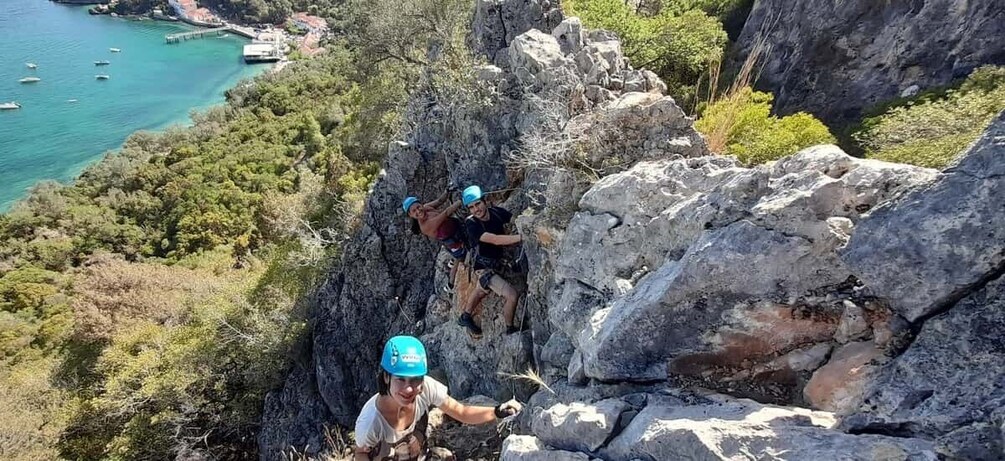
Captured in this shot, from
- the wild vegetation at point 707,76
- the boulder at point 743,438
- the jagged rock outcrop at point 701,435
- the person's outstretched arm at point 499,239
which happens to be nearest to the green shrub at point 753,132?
the wild vegetation at point 707,76

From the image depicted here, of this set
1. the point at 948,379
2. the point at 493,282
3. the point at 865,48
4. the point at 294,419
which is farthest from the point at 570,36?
the point at 294,419

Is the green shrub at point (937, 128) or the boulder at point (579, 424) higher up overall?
the green shrub at point (937, 128)

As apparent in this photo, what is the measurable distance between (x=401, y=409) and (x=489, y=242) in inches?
116

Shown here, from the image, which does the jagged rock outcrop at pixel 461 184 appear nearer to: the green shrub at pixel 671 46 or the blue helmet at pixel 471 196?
the blue helmet at pixel 471 196

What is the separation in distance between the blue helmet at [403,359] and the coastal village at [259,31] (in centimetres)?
7254

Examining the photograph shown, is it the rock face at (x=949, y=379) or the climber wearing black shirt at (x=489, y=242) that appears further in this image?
the climber wearing black shirt at (x=489, y=242)

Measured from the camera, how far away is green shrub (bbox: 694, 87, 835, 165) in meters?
6.38

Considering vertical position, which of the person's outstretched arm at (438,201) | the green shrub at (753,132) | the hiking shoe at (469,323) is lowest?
the hiking shoe at (469,323)

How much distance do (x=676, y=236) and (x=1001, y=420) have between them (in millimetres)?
2786

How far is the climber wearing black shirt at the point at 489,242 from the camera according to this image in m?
7.63

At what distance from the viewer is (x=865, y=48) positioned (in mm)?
13102

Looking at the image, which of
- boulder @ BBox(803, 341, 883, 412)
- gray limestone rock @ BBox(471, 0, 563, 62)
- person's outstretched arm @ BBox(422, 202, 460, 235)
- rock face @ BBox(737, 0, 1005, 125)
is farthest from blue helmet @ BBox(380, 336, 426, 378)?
rock face @ BBox(737, 0, 1005, 125)

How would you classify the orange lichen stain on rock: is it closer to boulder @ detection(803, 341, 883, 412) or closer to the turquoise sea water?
boulder @ detection(803, 341, 883, 412)

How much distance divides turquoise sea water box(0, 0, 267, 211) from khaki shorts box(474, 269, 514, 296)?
60231 mm
